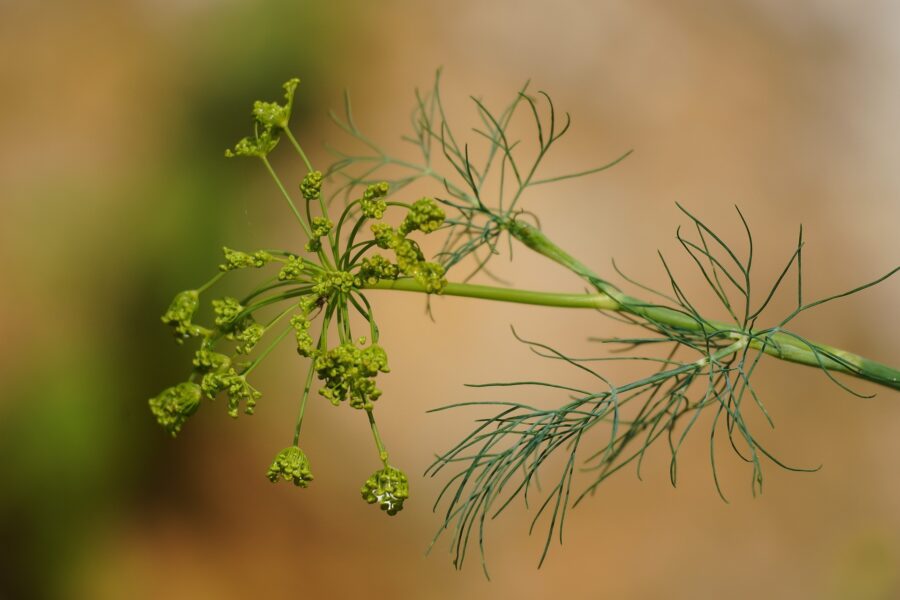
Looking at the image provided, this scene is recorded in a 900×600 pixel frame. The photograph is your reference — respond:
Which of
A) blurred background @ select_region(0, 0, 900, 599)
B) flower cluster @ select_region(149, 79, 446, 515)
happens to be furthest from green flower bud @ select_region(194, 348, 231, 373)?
blurred background @ select_region(0, 0, 900, 599)

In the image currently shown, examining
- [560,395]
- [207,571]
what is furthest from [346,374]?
[207,571]

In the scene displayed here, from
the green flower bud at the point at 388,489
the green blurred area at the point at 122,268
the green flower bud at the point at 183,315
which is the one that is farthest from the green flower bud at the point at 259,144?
the green blurred area at the point at 122,268

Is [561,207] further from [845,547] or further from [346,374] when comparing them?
[346,374]

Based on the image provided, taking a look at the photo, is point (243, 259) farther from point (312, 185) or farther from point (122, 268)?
point (122, 268)

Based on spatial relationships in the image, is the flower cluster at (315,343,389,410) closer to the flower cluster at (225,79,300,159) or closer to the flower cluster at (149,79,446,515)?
the flower cluster at (149,79,446,515)

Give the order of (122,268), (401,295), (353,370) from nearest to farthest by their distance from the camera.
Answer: (353,370) < (122,268) < (401,295)

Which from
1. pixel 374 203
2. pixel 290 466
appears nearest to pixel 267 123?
pixel 374 203

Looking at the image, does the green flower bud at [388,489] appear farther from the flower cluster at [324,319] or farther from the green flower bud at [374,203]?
the green flower bud at [374,203]
